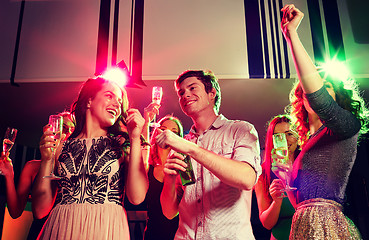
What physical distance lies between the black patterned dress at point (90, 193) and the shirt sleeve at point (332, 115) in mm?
1119

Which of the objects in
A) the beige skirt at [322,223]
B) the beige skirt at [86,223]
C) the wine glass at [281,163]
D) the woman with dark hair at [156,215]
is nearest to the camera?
the beige skirt at [322,223]

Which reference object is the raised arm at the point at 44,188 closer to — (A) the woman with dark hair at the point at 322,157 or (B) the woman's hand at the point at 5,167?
(B) the woman's hand at the point at 5,167

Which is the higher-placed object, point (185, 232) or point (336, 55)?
point (336, 55)

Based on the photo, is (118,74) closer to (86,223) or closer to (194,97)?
(194,97)

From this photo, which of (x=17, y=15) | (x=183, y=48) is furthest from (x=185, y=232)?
(x=17, y=15)

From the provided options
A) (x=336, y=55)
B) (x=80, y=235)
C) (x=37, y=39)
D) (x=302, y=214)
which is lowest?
(x=80, y=235)

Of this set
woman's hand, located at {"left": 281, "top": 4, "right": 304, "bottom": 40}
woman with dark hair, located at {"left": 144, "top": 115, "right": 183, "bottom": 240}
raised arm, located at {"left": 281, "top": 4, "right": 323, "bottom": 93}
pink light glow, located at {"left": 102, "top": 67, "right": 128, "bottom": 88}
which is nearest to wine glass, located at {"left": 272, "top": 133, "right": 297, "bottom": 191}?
raised arm, located at {"left": 281, "top": 4, "right": 323, "bottom": 93}

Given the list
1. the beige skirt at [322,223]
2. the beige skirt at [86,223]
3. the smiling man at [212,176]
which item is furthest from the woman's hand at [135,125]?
the beige skirt at [322,223]

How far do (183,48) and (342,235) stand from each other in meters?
2.93

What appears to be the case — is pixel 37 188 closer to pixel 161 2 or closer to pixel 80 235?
pixel 80 235

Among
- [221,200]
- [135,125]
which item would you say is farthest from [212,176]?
[135,125]

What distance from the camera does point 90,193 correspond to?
1.64 m

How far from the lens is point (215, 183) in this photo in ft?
4.94

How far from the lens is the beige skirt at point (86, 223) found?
5.02ft
